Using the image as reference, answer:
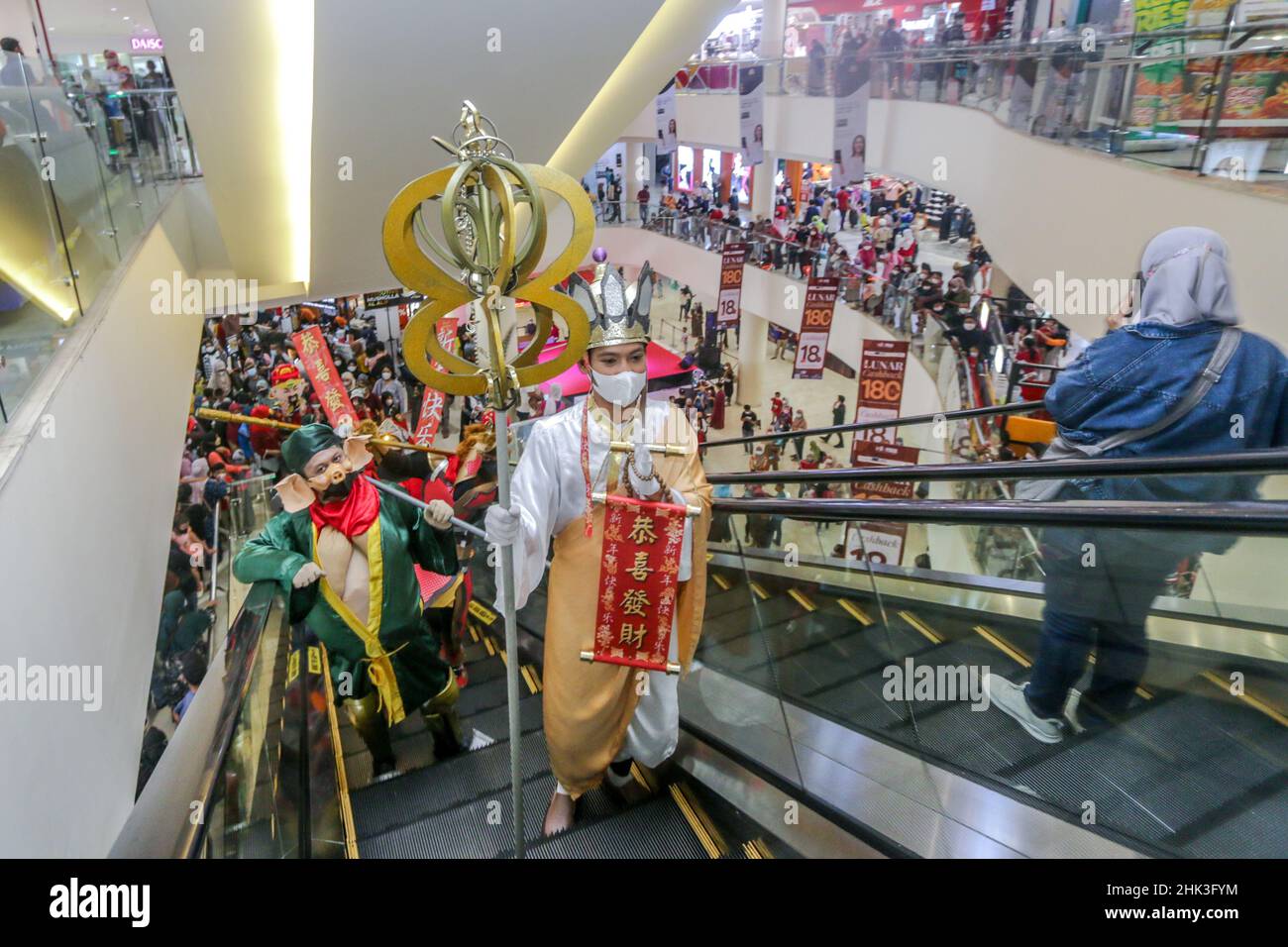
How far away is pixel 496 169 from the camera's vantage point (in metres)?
2.03

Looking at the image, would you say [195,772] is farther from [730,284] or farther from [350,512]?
[730,284]

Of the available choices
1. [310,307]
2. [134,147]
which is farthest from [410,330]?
[310,307]

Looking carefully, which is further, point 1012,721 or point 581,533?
point 581,533

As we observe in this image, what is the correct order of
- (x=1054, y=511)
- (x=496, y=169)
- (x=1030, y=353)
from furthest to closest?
(x=1030, y=353)
(x=496, y=169)
(x=1054, y=511)

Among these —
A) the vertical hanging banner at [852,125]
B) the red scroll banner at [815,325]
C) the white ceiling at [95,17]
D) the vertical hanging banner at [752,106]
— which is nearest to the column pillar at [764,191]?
the vertical hanging banner at [752,106]

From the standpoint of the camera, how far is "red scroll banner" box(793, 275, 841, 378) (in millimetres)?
9891

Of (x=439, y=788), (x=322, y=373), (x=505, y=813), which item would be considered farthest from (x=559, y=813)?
(x=322, y=373)

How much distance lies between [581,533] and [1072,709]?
1.61 metres

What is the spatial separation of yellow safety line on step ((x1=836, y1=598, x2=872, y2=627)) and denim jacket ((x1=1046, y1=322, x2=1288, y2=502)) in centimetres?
85

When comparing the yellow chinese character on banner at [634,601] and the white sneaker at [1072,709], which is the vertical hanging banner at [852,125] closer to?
the yellow chinese character on banner at [634,601]

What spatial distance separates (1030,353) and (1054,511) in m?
7.39

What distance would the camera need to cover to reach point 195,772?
7.18 feet

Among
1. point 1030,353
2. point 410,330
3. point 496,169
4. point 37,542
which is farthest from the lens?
point 1030,353
